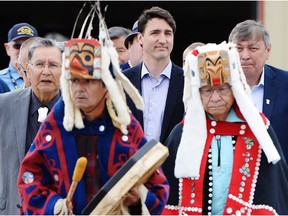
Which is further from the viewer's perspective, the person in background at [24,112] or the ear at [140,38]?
the ear at [140,38]

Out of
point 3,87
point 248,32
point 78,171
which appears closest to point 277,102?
point 248,32

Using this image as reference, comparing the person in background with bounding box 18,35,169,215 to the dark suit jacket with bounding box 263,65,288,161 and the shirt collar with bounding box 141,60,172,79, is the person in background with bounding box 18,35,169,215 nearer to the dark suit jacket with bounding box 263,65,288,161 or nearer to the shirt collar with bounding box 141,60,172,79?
the dark suit jacket with bounding box 263,65,288,161

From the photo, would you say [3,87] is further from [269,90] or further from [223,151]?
[223,151]

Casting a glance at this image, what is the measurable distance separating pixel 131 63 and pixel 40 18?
6.42 m

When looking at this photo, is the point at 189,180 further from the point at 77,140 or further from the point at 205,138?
the point at 77,140

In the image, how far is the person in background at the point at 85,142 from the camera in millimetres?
5555

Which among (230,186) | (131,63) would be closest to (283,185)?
(230,186)

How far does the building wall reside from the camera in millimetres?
10789

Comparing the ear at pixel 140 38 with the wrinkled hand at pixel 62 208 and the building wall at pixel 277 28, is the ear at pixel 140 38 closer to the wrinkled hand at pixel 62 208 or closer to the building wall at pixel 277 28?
the wrinkled hand at pixel 62 208

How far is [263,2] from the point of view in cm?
1116

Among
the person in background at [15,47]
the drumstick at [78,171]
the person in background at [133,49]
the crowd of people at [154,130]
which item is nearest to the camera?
the drumstick at [78,171]

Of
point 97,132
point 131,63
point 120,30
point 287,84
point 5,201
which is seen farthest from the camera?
point 120,30

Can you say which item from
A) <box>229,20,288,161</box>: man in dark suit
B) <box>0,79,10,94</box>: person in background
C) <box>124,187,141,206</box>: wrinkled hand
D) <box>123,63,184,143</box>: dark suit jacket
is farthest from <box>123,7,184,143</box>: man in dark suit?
<box>124,187,141,206</box>: wrinkled hand

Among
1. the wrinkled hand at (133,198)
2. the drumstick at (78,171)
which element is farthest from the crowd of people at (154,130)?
the drumstick at (78,171)
